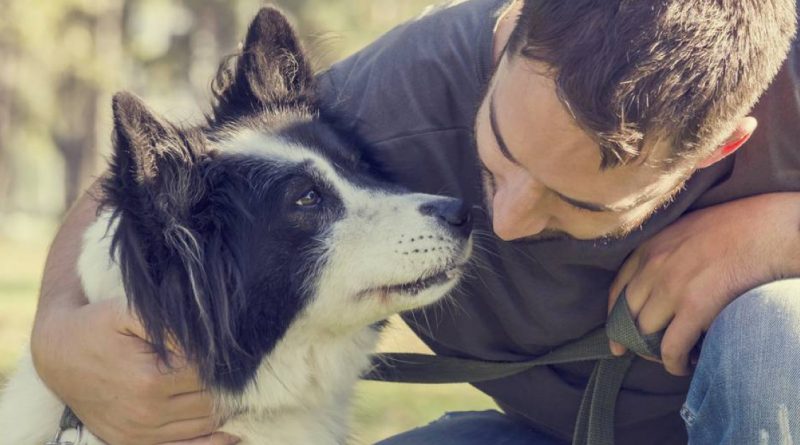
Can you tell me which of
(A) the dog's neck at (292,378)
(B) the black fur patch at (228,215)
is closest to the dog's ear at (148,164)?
(B) the black fur patch at (228,215)

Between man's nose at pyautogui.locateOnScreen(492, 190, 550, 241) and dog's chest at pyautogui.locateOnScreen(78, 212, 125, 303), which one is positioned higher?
man's nose at pyautogui.locateOnScreen(492, 190, 550, 241)

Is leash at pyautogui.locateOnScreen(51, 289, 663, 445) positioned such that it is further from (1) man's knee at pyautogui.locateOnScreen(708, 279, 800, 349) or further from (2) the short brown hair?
(2) the short brown hair

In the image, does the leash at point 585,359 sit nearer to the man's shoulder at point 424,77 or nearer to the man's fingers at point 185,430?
the man's fingers at point 185,430

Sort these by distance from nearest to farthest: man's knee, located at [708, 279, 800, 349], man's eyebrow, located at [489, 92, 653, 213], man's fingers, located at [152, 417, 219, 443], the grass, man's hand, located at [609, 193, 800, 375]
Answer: man's knee, located at [708, 279, 800, 349] < man's eyebrow, located at [489, 92, 653, 213] < man's hand, located at [609, 193, 800, 375] < man's fingers, located at [152, 417, 219, 443] < the grass

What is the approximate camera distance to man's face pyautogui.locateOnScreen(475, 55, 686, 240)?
214cm

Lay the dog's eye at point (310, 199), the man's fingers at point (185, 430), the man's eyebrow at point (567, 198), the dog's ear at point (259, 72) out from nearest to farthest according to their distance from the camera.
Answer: the man's eyebrow at point (567, 198) < the man's fingers at point (185, 430) < the dog's eye at point (310, 199) < the dog's ear at point (259, 72)

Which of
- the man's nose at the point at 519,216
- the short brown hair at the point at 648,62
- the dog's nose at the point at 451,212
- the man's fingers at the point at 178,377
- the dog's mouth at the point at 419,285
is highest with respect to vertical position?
the short brown hair at the point at 648,62

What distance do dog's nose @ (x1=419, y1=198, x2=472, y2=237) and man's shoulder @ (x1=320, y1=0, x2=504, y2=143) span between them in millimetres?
252

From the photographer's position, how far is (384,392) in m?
6.02

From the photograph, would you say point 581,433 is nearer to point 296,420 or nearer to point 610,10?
point 296,420

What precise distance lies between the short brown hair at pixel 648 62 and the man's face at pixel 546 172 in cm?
5

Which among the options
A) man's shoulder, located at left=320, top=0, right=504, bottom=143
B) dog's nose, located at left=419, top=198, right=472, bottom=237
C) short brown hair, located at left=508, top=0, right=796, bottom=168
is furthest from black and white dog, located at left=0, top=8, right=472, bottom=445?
short brown hair, located at left=508, top=0, right=796, bottom=168

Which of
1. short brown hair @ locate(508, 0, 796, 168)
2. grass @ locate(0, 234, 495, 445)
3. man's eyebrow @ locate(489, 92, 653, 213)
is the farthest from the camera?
grass @ locate(0, 234, 495, 445)

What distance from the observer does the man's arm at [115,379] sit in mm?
2398
